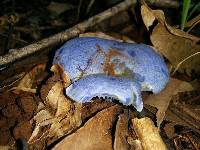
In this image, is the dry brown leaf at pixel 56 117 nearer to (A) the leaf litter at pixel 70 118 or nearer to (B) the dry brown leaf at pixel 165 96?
(A) the leaf litter at pixel 70 118

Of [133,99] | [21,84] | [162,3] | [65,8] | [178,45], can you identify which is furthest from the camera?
[65,8]

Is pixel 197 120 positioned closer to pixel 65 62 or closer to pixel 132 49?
pixel 132 49

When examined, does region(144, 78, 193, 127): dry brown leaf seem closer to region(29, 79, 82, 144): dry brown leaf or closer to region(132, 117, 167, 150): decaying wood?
region(132, 117, 167, 150): decaying wood

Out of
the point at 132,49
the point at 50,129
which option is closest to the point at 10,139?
the point at 50,129

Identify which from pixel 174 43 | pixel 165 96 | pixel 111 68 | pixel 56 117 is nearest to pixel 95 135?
pixel 56 117

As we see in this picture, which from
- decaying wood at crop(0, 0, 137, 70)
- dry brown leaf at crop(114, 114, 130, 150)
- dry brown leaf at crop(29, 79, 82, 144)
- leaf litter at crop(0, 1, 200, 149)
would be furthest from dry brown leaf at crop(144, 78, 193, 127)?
decaying wood at crop(0, 0, 137, 70)

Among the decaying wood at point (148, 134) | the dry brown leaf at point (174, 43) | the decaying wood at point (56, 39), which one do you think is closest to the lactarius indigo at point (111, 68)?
the decaying wood at point (148, 134)
